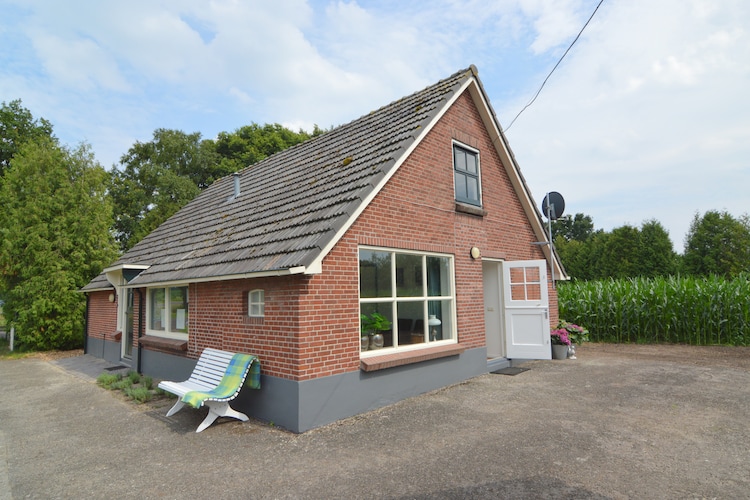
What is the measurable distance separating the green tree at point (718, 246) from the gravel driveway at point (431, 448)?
33472 mm

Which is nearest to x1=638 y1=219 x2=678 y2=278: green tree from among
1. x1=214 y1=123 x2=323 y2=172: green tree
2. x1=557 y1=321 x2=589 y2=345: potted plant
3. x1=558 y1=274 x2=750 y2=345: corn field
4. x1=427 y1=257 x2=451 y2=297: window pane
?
x1=558 y1=274 x2=750 y2=345: corn field

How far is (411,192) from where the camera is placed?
812cm

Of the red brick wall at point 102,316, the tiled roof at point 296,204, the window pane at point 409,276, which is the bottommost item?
the red brick wall at point 102,316

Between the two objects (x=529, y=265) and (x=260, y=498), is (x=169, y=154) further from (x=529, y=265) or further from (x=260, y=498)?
(x=260, y=498)

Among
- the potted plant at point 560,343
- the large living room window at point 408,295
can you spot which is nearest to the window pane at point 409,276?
the large living room window at point 408,295

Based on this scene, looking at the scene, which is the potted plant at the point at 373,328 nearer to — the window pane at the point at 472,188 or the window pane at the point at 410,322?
the window pane at the point at 410,322

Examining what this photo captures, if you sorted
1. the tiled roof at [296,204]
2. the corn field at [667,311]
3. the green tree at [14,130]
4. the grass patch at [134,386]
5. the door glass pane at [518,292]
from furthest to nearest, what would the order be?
the green tree at [14,130] < the corn field at [667,311] < the door glass pane at [518,292] < the grass patch at [134,386] < the tiled roof at [296,204]

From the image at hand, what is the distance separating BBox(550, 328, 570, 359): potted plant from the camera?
1145 cm

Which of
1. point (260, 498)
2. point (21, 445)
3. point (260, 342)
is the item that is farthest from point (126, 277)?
point (260, 498)

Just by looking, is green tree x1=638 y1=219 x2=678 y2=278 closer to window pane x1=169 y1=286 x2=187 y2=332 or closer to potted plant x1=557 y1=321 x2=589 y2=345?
potted plant x1=557 y1=321 x2=589 y2=345

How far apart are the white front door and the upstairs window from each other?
Result: 1.98 metres

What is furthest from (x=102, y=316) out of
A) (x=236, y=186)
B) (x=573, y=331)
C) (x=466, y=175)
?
(x=573, y=331)

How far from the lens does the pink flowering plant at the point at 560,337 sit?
37.5 ft

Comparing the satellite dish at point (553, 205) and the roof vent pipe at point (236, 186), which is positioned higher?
the roof vent pipe at point (236, 186)
